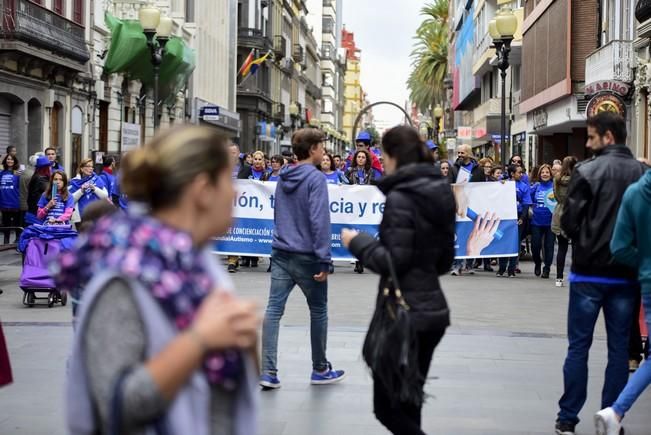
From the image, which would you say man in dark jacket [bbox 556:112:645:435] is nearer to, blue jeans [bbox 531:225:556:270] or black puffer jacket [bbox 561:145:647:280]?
black puffer jacket [bbox 561:145:647:280]

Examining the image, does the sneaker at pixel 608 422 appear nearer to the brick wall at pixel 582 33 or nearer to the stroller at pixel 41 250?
the stroller at pixel 41 250

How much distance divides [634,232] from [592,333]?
705mm

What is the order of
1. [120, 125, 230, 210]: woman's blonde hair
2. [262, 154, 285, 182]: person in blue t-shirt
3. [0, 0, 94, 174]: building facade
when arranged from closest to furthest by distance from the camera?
[120, 125, 230, 210]: woman's blonde hair, [262, 154, 285, 182]: person in blue t-shirt, [0, 0, 94, 174]: building facade

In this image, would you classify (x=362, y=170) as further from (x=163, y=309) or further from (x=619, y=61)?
(x=163, y=309)

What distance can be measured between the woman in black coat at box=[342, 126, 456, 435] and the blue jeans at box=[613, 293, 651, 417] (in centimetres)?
158

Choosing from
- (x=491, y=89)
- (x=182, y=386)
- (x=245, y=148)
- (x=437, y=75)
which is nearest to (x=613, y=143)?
(x=182, y=386)

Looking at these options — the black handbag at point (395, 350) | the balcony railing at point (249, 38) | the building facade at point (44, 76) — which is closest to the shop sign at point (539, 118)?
the building facade at point (44, 76)

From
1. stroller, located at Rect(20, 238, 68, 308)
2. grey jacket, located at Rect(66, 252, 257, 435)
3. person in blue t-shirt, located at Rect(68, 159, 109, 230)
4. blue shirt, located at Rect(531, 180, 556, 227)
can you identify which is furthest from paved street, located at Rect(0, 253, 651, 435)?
blue shirt, located at Rect(531, 180, 556, 227)

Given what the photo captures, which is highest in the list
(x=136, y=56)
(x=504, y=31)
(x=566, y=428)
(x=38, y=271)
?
(x=136, y=56)

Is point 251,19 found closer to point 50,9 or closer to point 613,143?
point 50,9

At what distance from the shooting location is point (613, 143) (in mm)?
6543

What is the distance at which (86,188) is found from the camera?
47.2 feet

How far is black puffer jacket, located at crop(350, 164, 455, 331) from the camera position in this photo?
16.9ft

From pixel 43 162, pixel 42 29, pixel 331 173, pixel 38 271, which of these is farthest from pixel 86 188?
pixel 42 29
